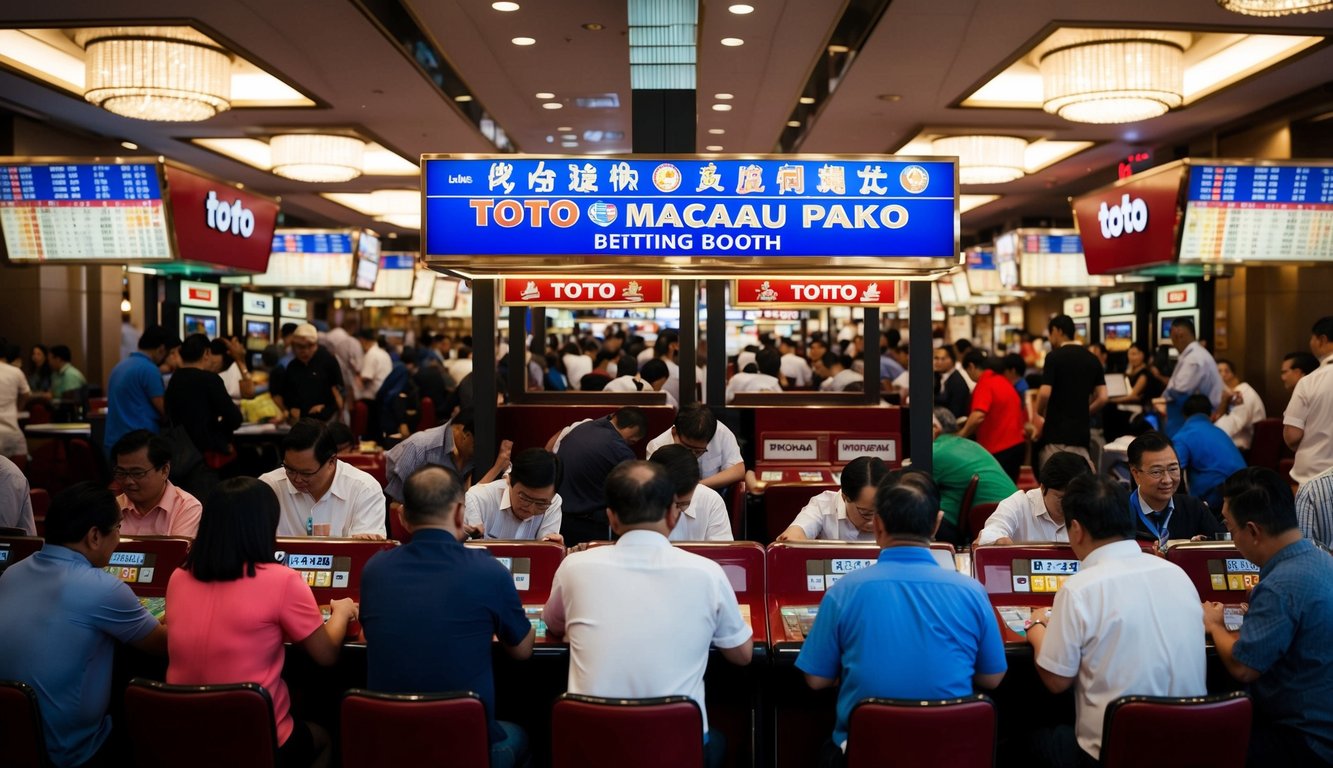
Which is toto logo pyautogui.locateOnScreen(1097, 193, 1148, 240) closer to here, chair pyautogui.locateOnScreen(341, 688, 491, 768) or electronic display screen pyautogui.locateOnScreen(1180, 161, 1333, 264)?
electronic display screen pyautogui.locateOnScreen(1180, 161, 1333, 264)

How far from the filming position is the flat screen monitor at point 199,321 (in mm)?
11711

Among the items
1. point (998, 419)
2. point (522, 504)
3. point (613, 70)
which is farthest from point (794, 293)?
point (522, 504)

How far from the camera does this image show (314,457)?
159 inches

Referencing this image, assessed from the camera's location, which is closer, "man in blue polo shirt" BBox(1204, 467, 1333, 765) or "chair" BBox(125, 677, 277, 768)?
"chair" BBox(125, 677, 277, 768)

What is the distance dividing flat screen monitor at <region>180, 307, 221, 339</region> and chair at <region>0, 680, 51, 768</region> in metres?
9.59

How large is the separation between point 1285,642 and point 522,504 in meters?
2.40

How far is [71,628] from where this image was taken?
281cm

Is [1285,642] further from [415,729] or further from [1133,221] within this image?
[1133,221]

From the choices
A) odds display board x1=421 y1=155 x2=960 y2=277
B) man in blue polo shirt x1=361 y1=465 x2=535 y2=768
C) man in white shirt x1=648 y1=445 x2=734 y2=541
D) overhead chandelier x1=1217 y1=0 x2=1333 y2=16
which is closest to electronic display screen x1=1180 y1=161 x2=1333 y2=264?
overhead chandelier x1=1217 y1=0 x2=1333 y2=16

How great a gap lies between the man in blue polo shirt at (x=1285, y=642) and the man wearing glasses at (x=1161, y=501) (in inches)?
38.6

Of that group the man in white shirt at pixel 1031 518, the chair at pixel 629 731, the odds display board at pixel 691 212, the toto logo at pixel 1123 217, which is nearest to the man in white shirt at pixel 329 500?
the odds display board at pixel 691 212

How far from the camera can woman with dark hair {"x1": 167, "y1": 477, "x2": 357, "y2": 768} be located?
9.01 ft

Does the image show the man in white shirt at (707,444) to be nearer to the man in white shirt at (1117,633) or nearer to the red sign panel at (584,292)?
the red sign panel at (584,292)

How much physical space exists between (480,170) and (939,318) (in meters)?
18.4
